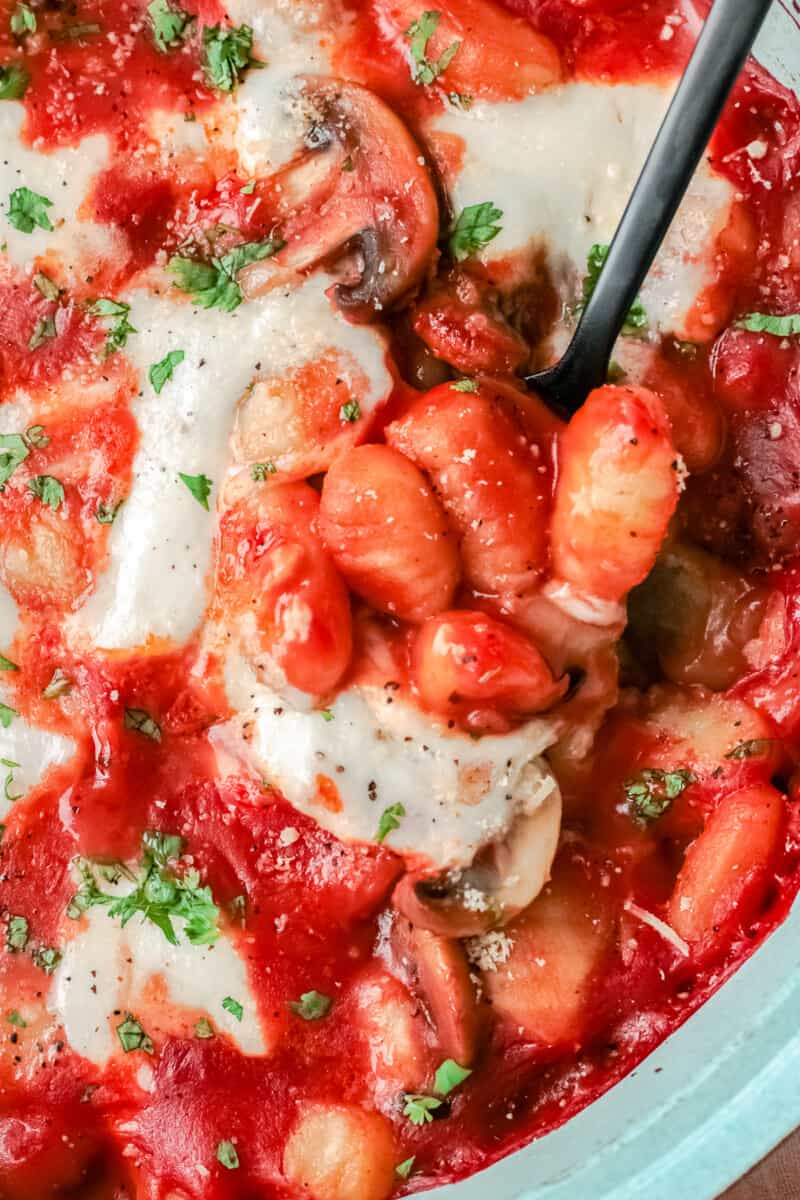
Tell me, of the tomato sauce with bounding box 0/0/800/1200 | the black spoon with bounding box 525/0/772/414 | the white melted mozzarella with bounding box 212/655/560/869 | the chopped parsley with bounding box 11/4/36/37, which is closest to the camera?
the black spoon with bounding box 525/0/772/414

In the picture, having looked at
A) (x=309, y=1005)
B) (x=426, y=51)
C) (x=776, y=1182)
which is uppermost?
(x=426, y=51)

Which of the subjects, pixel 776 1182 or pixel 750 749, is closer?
pixel 750 749

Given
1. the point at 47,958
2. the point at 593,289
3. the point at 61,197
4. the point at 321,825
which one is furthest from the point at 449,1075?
the point at 61,197

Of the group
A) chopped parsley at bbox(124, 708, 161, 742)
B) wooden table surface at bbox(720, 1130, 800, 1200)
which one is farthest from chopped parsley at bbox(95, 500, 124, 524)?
wooden table surface at bbox(720, 1130, 800, 1200)

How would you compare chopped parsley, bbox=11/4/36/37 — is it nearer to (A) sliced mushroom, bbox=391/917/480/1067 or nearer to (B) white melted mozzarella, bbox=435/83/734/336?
(B) white melted mozzarella, bbox=435/83/734/336

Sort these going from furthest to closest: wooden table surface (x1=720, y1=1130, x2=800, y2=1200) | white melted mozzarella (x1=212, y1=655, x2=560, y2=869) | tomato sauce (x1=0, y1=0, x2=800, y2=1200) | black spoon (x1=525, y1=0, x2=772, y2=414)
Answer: wooden table surface (x1=720, y1=1130, x2=800, y2=1200)
tomato sauce (x1=0, y1=0, x2=800, y2=1200)
white melted mozzarella (x1=212, y1=655, x2=560, y2=869)
black spoon (x1=525, y1=0, x2=772, y2=414)

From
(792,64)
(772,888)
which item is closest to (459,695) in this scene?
(772,888)

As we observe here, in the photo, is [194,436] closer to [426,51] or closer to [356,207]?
[356,207]
